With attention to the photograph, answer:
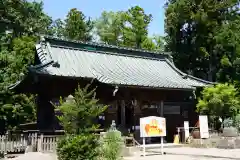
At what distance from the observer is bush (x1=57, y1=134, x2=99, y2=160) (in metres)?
10.4

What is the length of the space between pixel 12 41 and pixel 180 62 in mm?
16606

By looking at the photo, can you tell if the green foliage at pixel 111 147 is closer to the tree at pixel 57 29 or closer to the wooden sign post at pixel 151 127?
the wooden sign post at pixel 151 127

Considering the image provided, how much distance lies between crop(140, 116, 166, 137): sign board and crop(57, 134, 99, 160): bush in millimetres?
4331

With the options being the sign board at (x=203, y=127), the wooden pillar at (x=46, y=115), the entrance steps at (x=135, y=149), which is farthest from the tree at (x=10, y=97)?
the sign board at (x=203, y=127)

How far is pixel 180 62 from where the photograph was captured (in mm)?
33844

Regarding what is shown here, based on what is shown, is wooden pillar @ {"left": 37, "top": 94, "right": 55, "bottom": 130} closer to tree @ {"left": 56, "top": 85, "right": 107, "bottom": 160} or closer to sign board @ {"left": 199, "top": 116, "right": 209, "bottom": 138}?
tree @ {"left": 56, "top": 85, "right": 107, "bottom": 160}

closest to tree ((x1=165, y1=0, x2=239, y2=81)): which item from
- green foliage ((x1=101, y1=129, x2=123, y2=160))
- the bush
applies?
green foliage ((x1=101, y1=129, x2=123, y2=160))

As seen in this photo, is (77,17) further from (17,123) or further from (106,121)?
(106,121)

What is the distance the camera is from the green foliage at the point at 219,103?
66.9 feet

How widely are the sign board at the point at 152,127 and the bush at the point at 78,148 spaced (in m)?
4.33

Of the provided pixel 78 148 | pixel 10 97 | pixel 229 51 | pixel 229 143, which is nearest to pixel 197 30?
pixel 229 51

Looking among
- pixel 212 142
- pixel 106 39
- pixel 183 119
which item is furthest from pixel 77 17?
pixel 212 142

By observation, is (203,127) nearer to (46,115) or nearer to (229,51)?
(46,115)

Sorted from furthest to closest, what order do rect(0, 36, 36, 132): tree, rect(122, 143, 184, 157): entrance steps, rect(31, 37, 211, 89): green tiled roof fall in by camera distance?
rect(0, 36, 36, 132): tree, rect(31, 37, 211, 89): green tiled roof, rect(122, 143, 184, 157): entrance steps
